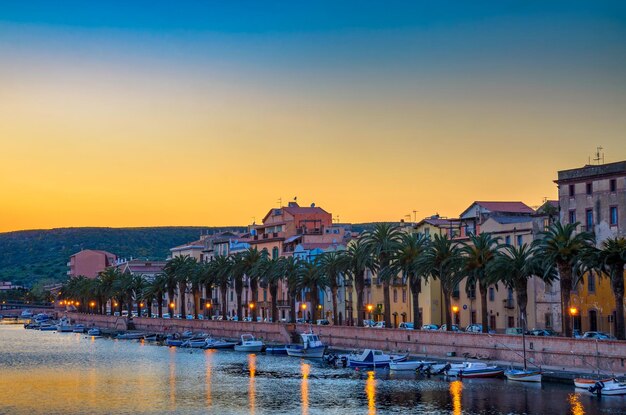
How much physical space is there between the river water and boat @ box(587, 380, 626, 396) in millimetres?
604

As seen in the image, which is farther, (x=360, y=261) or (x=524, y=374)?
(x=360, y=261)

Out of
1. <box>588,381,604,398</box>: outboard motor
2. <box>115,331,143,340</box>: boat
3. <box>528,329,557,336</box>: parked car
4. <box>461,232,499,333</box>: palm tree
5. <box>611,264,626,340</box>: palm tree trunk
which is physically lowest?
<box>588,381,604,398</box>: outboard motor

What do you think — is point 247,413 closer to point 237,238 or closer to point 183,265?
point 183,265

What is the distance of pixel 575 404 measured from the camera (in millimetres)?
71375

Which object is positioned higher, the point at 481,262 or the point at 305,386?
the point at 481,262

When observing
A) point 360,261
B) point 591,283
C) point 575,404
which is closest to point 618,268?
point 575,404

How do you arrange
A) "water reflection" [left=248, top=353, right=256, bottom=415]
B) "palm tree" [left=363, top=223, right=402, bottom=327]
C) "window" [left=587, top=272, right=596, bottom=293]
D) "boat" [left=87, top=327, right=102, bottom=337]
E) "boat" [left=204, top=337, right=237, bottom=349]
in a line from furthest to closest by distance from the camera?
"boat" [left=87, top=327, right=102, bottom=337]
"boat" [left=204, top=337, right=237, bottom=349]
"palm tree" [left=363, top=223, right=402, bottom=327]
"window" [left=587, top=272, right=596, bottom=293]
"water reflection" [left=248, top=353, right=256, bottom=415]

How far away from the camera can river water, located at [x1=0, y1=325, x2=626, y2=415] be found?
7481 centimetres

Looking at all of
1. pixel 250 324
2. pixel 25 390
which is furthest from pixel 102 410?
pixel 250 324

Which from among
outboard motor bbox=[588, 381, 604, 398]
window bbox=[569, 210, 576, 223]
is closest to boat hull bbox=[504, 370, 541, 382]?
outboard motor bbox=[588, 381, 604, 398]

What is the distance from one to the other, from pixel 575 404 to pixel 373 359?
31388 millimetres

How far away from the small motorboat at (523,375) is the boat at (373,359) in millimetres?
15954

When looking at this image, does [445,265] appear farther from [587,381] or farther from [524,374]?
[587,381]

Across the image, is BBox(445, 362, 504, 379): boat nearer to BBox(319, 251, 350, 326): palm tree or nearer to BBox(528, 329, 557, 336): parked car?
BBox(528, 329, 557, 336): parked car
